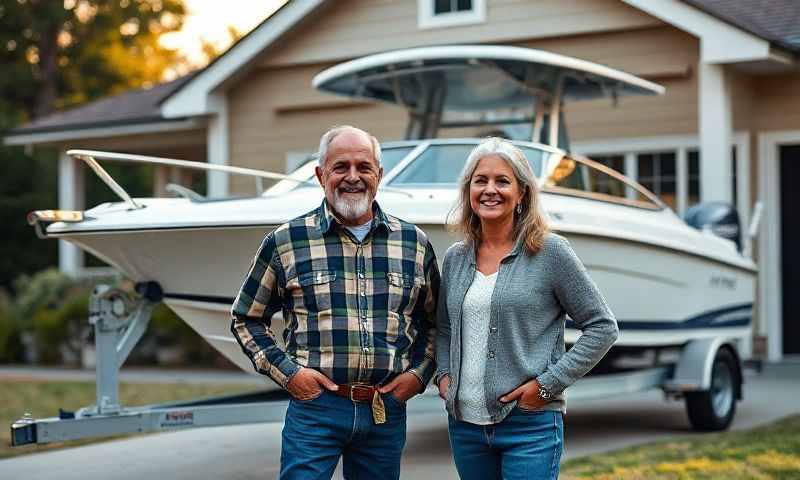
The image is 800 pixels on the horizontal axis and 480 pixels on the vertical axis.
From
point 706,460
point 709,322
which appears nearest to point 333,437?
point 706,460

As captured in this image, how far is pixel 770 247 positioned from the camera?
43.4 ft

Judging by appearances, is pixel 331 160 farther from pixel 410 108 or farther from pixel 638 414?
pixel 638 414

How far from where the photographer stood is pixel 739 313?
32.5ft

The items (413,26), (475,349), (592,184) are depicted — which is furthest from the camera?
(413,26)

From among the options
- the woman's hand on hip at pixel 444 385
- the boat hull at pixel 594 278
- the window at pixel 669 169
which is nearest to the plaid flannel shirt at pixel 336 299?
the woman's hand on hip at pixel 444 385

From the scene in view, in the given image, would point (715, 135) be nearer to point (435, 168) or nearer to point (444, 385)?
point (435, 168)

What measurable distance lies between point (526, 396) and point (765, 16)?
425 inches

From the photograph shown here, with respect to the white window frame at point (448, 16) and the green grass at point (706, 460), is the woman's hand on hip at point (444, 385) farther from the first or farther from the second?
the white window frame at point (448, 16)

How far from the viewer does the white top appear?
398cm

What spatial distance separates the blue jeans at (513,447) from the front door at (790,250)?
10083 millimetres

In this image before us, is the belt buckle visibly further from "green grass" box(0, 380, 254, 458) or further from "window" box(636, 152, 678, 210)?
"window" box(636, 152, 678, 210)

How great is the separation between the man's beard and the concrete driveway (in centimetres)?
333

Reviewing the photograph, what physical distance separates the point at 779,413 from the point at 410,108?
400 centimetres

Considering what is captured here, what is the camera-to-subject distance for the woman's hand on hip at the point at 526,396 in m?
3.91
